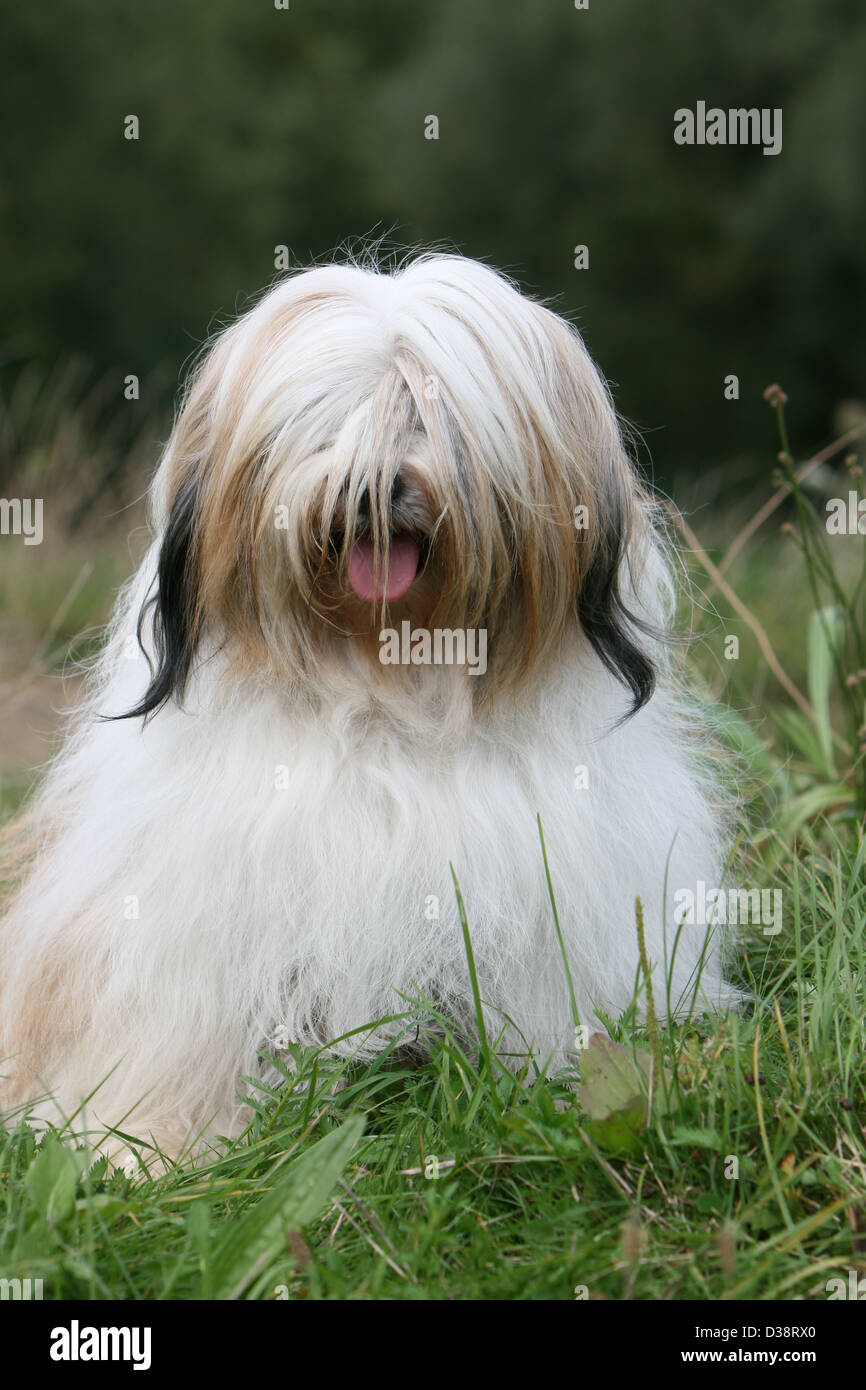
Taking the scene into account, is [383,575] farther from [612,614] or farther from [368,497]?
[612,614]

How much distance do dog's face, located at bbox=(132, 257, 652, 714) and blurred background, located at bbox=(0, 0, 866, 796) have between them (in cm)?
1230

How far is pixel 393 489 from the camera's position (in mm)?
2354

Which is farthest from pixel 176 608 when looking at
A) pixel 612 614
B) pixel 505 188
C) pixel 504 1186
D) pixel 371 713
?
pixel 505 188

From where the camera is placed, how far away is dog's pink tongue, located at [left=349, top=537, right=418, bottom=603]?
2.36m

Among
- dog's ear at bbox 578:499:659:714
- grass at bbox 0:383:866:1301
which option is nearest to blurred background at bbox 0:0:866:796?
dog's ear at bbox 578:499:659:714

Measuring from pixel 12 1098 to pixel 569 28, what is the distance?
17163 millimetres

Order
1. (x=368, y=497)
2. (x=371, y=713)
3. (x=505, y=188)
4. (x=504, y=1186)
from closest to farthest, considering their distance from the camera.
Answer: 1. (x=504, y=1186)
2. (x=368, y=497)
3. (x=371, y=713)
4. (x=505, y=188)

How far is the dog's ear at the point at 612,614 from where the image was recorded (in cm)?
253

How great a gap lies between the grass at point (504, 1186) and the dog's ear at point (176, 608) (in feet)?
2.27

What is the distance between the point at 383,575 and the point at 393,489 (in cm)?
15

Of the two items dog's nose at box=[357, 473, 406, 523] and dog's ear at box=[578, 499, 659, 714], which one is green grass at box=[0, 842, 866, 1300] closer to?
dog's ear at box=[578, 499, 659, 714]

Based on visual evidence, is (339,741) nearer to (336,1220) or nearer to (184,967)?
(184,967)

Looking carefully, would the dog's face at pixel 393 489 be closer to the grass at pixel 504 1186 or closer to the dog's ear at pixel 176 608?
the dog's ear at pixel 176 608

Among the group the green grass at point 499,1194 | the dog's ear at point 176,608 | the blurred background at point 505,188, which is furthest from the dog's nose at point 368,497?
the blurred background at point 505,188
